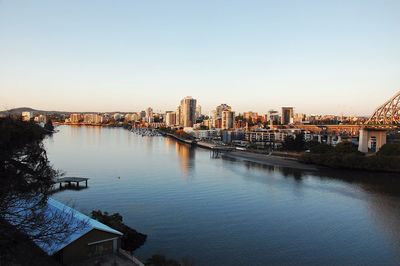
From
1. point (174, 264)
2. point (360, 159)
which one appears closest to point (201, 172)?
point (360, 159)

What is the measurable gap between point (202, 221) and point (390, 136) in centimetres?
1738

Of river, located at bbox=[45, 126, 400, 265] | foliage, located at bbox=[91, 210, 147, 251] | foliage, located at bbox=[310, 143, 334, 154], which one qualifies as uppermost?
foliage, located at bbox=[310, 143, 334, 154]

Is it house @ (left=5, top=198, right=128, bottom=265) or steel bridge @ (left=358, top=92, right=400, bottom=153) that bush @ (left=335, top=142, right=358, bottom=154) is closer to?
steel bridge @ (left=358, top=92, right=400, bottom=153)

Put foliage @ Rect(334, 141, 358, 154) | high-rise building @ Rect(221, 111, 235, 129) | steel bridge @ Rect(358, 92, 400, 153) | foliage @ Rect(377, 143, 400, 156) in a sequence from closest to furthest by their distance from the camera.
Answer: foliage @ Rect(377, 143, 400, 156), foliage @ Rect(334, 141, 358, 154), steel bridge @ Rect(358, 92, 400, 153), high-rise building @ Rect(221, 111, 235, 129)

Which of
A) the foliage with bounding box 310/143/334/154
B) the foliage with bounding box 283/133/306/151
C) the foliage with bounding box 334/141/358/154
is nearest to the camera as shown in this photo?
the foliage with bounding box 334/141/358/154

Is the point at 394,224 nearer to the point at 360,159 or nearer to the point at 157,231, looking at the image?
the point at 157,231

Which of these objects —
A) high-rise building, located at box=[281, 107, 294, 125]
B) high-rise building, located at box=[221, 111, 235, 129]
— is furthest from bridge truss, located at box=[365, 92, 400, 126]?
high-rise building, located at box=[281, 107, 294, 125]

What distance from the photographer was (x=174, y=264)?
3.36 m

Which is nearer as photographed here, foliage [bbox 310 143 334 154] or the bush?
the bush

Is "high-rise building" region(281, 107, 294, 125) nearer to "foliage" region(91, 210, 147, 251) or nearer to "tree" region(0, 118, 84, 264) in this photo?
"foliage" region(91, 210, 147, 251)

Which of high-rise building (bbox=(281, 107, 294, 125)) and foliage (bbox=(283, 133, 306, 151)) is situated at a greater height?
high-rise building (bbox=(281, 107, 294, 125))

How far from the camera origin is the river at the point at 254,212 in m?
4.18

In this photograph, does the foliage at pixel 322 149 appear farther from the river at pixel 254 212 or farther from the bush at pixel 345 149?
the river at pixel 254 212

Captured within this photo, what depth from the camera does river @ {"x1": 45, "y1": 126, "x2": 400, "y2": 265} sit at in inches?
165
